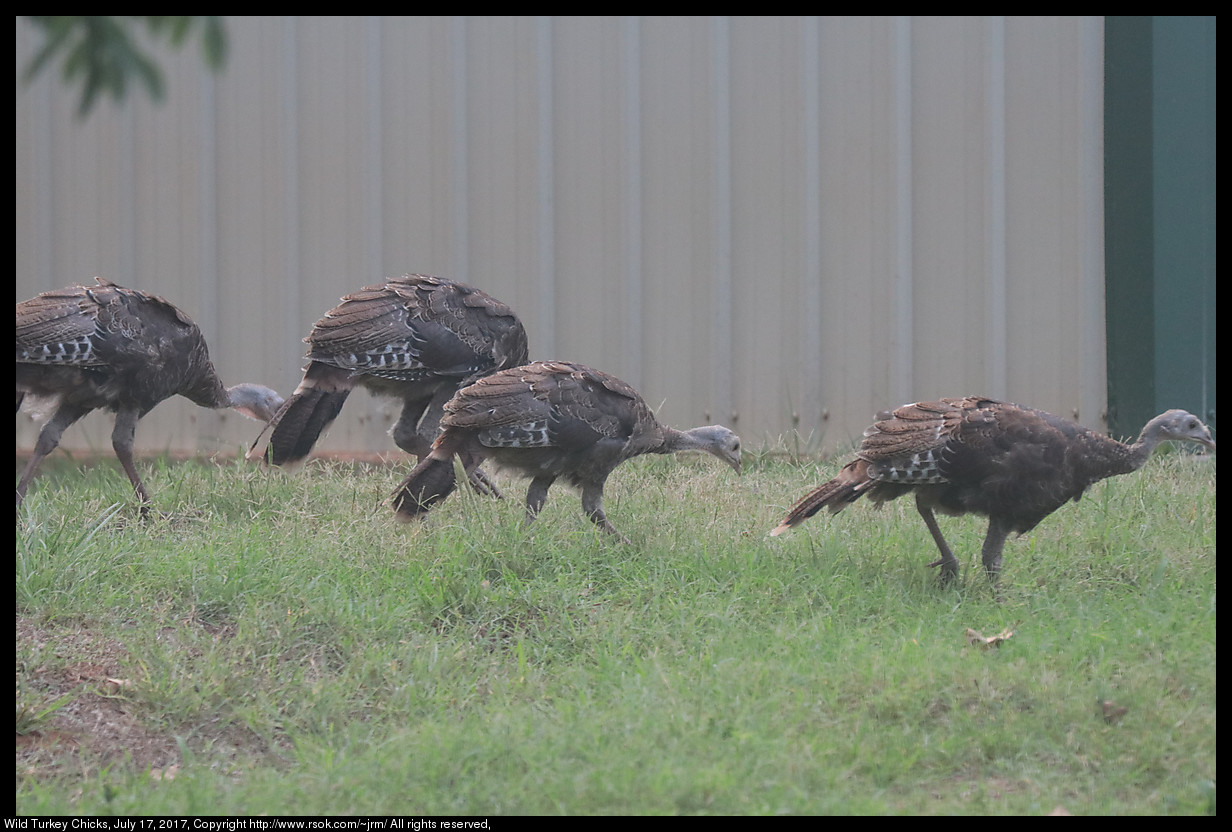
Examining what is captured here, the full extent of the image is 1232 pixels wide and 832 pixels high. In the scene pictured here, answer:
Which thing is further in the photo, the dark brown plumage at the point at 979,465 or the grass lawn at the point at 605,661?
the dark brown plumage at the point at 979,465

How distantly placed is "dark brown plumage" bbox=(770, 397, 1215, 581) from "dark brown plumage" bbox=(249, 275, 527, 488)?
7.46ft

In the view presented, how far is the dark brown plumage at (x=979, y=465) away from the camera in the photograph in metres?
4.94

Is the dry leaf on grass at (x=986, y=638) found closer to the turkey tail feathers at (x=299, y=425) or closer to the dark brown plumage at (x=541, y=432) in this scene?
the dark brown plumage at (x=541, y=432)

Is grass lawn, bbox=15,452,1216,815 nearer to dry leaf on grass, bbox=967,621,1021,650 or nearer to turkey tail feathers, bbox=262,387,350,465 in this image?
dry leaf on grass, bbox=967,621,1021,650

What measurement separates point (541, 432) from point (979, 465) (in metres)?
1.92

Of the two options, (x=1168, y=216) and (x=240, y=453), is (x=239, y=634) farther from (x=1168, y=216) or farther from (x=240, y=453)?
(x=1168, y=216)

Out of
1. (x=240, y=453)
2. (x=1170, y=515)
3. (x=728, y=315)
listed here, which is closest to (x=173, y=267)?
(x=240, y=453)

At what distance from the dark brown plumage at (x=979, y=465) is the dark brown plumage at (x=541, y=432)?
98 cm

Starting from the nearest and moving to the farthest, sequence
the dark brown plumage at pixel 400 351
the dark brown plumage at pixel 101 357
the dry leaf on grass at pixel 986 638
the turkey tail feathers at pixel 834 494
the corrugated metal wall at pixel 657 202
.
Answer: the dry leaf on grass at pixel 986 638 → the turkey tail feathers at pixel 834 494 → the dark brown plumage at pixel 101 357 → the dark brown plumage at pixel 400 351 → the corrugated metal wall at pixel 657 202

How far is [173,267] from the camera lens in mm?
8680

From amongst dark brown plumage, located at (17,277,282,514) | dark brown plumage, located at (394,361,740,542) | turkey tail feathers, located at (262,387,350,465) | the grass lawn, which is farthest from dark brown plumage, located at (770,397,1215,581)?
dark brown plumage, located at (17,277,282,514)

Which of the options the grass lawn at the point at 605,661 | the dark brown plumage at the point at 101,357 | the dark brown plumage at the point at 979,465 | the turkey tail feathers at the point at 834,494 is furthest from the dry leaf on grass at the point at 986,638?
the dark brown plumage at the point at 101,357

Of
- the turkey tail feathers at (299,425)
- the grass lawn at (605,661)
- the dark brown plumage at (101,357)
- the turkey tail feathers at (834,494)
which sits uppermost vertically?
the dark brown plumage at (101,357)

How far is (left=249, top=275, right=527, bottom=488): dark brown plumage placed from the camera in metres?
6.48
